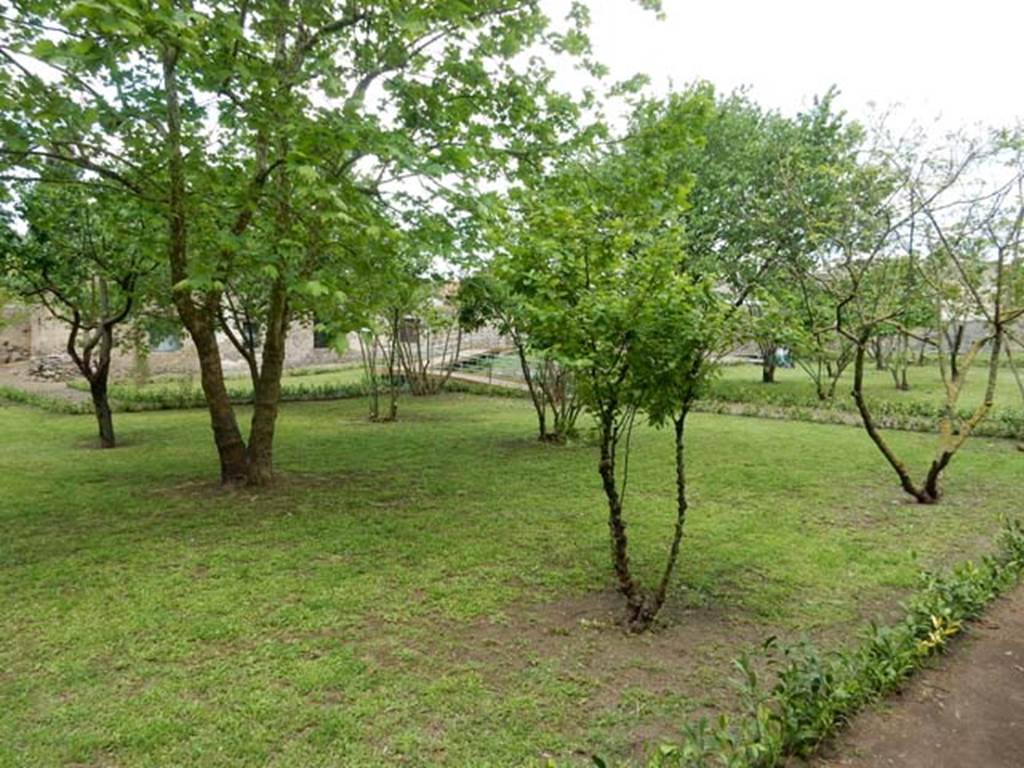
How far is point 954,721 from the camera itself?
100.0 inches

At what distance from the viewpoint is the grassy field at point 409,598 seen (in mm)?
2471

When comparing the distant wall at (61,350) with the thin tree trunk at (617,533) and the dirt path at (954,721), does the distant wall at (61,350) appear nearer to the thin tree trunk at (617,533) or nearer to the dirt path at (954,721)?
the thin tree trunk at (617,533)

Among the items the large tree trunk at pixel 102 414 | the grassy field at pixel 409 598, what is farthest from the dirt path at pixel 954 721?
the large tree trunk at pixel 102 414

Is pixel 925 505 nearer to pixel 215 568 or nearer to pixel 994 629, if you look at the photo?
pixel 994 629

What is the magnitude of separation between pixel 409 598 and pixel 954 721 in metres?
2.69

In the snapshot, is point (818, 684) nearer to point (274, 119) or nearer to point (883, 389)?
point (274, 119)

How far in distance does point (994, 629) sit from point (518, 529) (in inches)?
121

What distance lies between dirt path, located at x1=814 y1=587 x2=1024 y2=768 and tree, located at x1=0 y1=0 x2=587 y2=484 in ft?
10.8

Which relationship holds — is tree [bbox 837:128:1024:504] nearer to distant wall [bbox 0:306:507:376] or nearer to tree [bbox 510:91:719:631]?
tree [bbox 510:91:719:631]

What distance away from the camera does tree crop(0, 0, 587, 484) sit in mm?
3602

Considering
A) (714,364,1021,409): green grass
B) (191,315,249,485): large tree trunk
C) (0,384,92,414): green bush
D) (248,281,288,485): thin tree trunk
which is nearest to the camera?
(191,315,249,485): large tree trunk

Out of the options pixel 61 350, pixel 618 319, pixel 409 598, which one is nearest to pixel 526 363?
pixel 409 598

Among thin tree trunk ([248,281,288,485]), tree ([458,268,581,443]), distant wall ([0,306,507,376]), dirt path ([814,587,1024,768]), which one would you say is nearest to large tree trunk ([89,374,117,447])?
thin tree trunk ([248,281,288,485])

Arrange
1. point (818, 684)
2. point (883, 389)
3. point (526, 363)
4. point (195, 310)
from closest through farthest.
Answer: point (818, 684) < point (195, 310) < point (526, 363) < point (883, 389)
